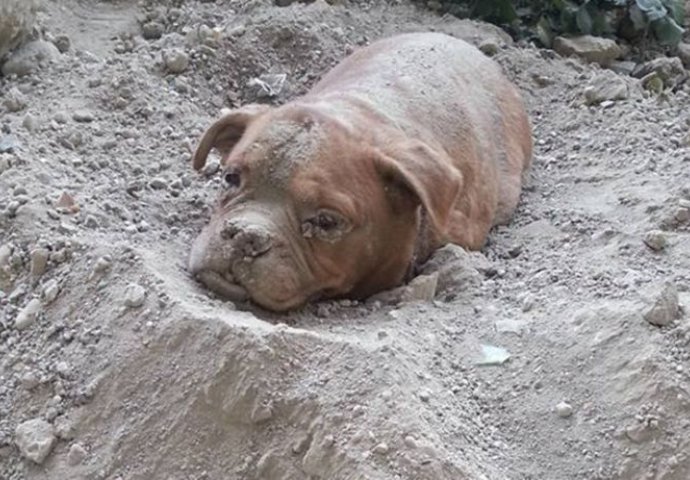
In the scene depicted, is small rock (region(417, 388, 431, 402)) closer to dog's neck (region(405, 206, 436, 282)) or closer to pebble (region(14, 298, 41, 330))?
dog's neck (region(405, 206, 436, 282))

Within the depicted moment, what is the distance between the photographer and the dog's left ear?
14.4ft

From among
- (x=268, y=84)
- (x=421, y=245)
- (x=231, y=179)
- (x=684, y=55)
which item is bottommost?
(x=684, y=55)

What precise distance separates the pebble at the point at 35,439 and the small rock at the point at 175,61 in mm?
2535

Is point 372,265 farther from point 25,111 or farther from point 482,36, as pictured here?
point 482,36

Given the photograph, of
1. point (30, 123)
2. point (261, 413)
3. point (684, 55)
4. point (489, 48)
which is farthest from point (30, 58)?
point (684, 55)

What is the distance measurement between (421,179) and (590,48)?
310 cm

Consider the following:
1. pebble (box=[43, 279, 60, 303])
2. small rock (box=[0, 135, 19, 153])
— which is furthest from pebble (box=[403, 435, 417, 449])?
small rock (box=[0, 135, 19, 153])

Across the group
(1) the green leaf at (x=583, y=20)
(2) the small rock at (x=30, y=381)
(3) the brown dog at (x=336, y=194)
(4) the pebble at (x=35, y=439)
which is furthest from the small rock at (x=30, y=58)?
(1) the green leaf at (x=583, y=20)

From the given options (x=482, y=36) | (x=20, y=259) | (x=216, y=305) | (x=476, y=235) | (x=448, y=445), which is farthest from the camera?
(x=482, y=36)

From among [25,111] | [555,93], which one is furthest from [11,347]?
[555,93]

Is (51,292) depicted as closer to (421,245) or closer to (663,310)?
(421,245)

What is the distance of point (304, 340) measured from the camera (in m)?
3.76

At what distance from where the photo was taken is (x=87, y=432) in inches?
148

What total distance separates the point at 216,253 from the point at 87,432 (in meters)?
0.74
